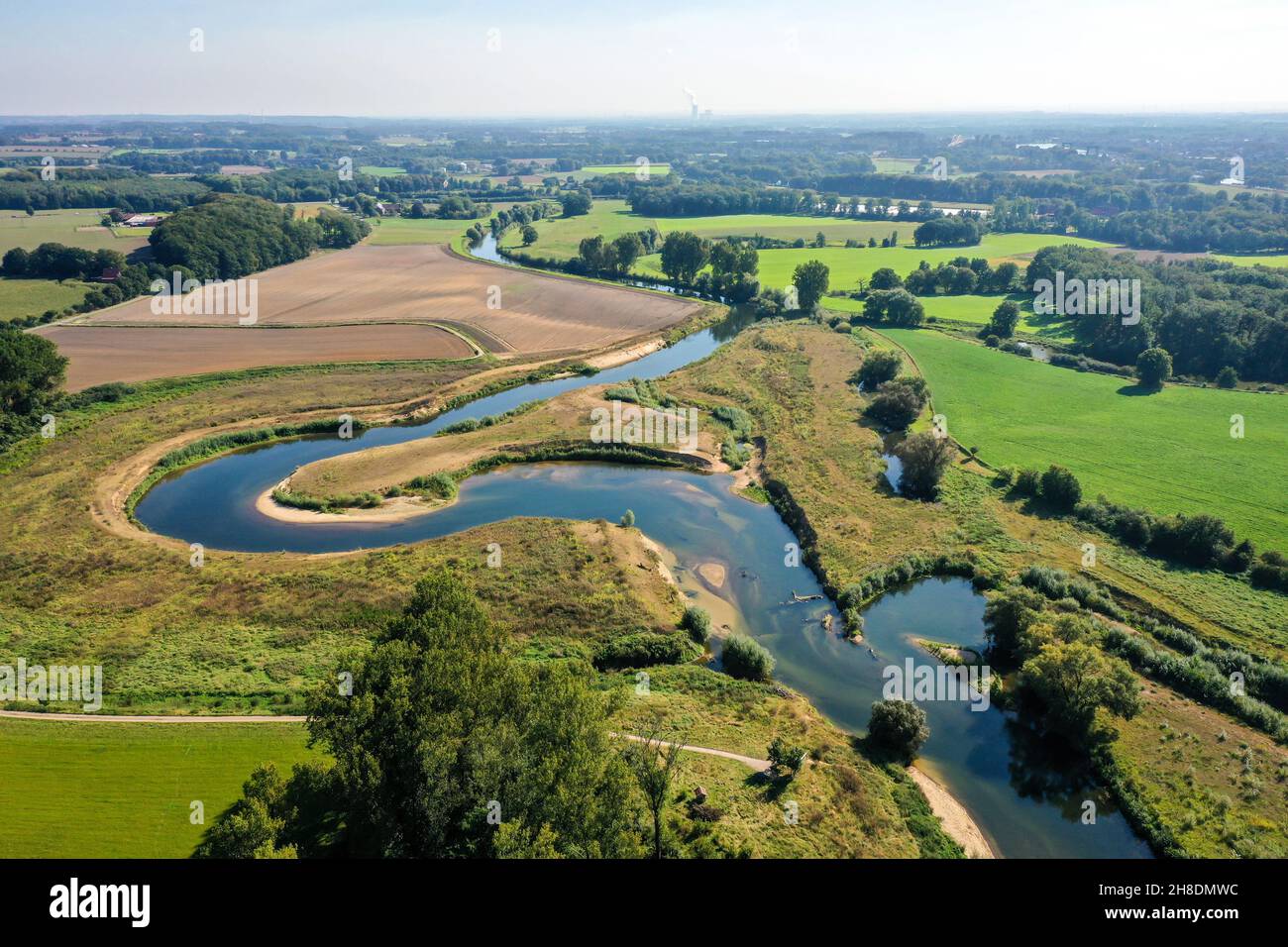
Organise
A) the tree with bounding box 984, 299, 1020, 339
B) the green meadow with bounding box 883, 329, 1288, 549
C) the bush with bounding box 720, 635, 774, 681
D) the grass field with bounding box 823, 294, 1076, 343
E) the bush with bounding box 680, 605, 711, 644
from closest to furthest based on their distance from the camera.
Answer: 1. the bush with bounding box 720, 635, 774, 681
2. the bush with bounding box 680, 605, 711, 644
3. the green meadow with bounding box 883, 329, 1288, 549
4. the tree with bounding box 984, 299, 1020, 339
5. the grass field with bounding box 823, 294, 1076, 343

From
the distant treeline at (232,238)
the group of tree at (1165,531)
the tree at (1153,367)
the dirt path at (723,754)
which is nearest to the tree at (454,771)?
the dirt path at (723,754)

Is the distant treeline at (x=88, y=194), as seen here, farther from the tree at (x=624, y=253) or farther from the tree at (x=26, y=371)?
the tree at (x=26, y=371)

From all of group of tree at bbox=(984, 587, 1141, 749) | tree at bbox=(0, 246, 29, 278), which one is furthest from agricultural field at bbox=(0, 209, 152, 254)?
group of tree at bbox=(984, 587, 1141, 749)

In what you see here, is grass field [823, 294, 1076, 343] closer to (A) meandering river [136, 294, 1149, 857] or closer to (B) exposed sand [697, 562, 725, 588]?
(A) meandering river [136, 294, 1149, 857]

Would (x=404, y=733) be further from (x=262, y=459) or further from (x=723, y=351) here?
(x=723, y=351)
